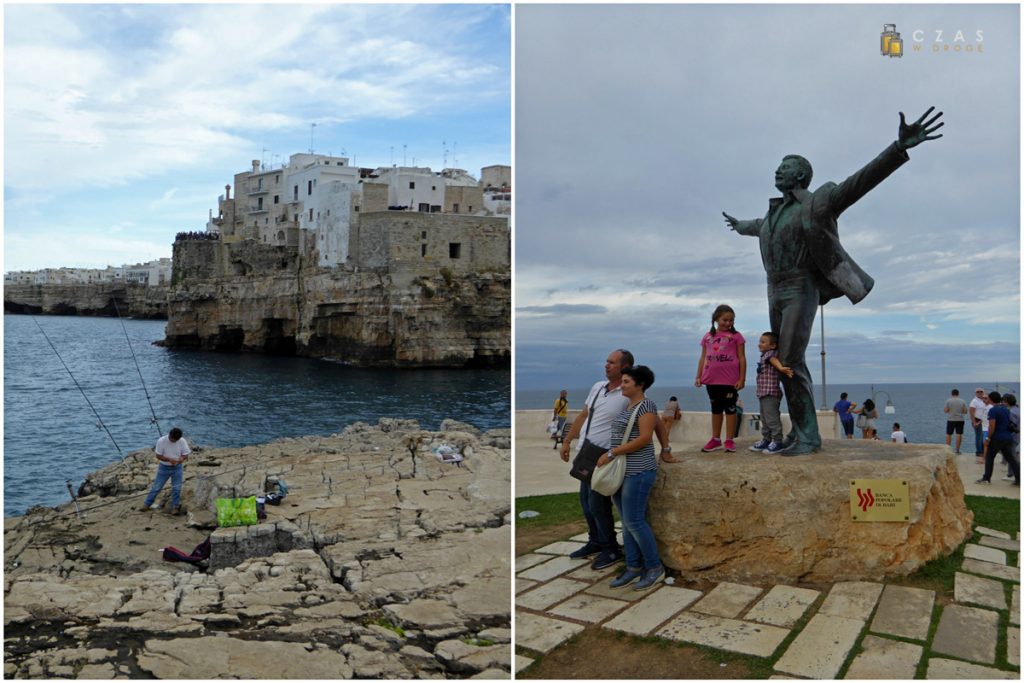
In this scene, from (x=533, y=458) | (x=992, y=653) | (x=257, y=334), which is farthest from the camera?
(x=257, y=334)

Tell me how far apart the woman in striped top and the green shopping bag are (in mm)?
4177

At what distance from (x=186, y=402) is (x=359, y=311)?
597 inches

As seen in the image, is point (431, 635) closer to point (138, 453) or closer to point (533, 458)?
point (533, 458)

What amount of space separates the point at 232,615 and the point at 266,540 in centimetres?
198

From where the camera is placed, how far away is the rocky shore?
4824mm

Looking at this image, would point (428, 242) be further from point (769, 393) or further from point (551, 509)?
point (769, 393)

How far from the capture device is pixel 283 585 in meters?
6.17

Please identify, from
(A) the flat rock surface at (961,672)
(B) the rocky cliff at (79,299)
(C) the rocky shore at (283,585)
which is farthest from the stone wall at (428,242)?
(B) the rocky cliff at (79,299)

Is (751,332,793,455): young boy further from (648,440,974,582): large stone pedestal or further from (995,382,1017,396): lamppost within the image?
(995,382,1017,396): lamppost

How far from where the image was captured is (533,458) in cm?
1350

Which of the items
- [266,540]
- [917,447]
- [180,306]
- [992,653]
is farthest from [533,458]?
[180,306]

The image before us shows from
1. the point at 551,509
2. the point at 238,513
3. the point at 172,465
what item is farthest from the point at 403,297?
the point at 551,509

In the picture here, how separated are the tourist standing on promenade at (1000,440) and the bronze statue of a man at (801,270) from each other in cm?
413

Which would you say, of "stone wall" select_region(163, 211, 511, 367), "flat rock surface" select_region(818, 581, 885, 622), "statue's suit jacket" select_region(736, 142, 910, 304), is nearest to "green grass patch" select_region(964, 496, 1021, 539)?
"flat rock surface" select_region(818, 581, 885, 622)
